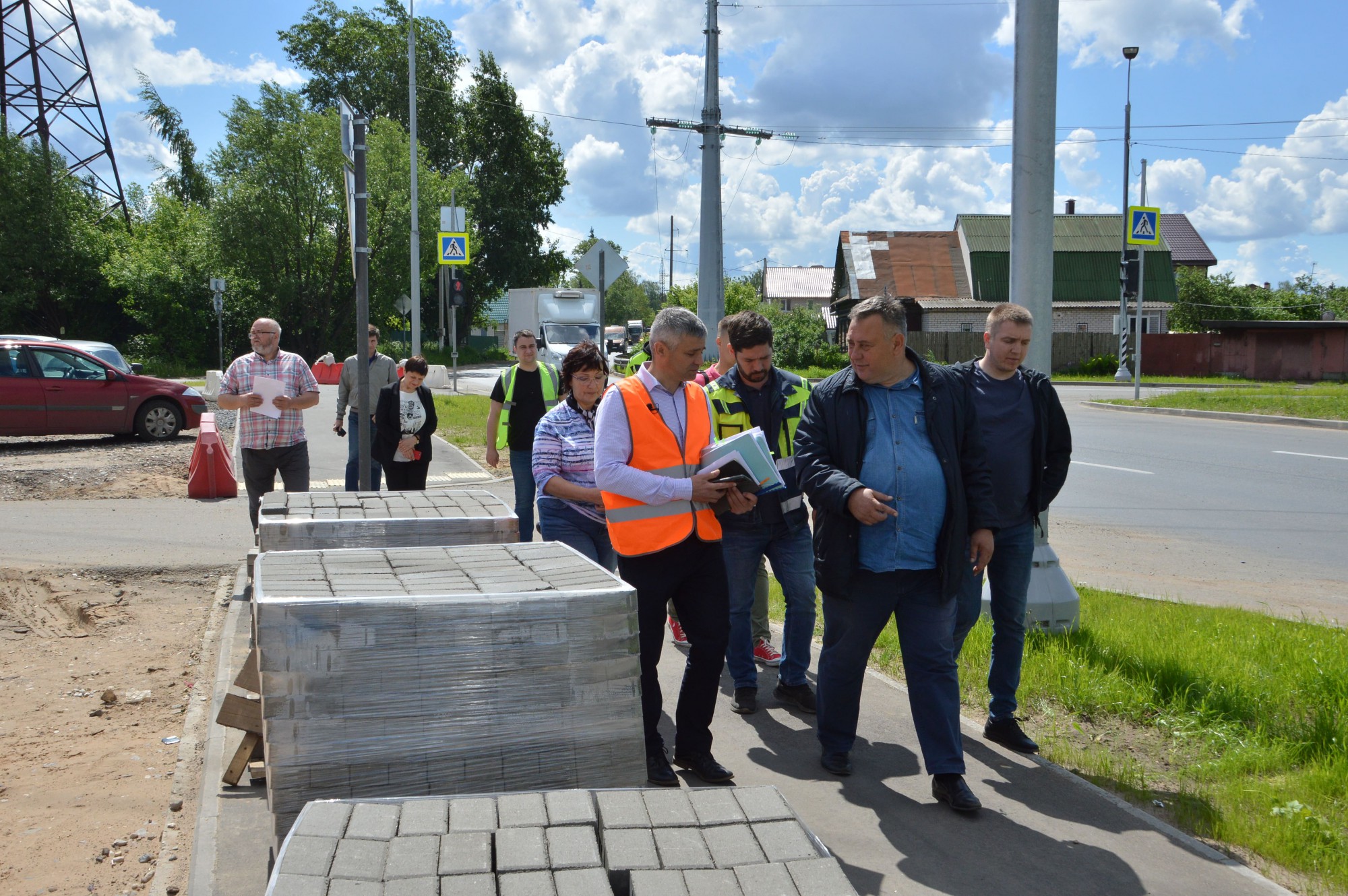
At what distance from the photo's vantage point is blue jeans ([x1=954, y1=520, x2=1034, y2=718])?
4.93 m

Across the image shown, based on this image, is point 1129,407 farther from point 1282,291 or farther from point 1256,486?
point 1282,291

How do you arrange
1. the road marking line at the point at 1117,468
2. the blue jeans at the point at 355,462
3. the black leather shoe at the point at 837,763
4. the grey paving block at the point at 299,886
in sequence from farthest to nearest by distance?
the road marking line at the point at 1117,468 < the blue jeans at the point at 355,462 < the black leather shoe at the point at 837,763 < the grey paving block at the point at 299,886

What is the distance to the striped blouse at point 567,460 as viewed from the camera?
18.3ft

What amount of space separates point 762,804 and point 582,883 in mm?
521

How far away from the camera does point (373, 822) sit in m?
2.41

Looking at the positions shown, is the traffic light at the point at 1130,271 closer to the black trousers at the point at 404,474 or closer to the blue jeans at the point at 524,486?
the blue jeans at the point at 524,486

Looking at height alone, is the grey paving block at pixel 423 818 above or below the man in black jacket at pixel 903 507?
below

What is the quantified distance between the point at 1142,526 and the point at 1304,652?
582 cm

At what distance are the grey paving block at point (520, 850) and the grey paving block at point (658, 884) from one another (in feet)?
0.66

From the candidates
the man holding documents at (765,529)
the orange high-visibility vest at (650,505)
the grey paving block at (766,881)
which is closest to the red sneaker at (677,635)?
the man holding documents at (765,529)

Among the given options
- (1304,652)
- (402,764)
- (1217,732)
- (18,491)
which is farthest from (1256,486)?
(18,491)

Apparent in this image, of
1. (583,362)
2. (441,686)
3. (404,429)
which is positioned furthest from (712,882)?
(404,429)

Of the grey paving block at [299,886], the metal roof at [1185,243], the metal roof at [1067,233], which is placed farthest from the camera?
the metal roof at [1185,243]

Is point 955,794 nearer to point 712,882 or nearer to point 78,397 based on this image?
point 712,882
